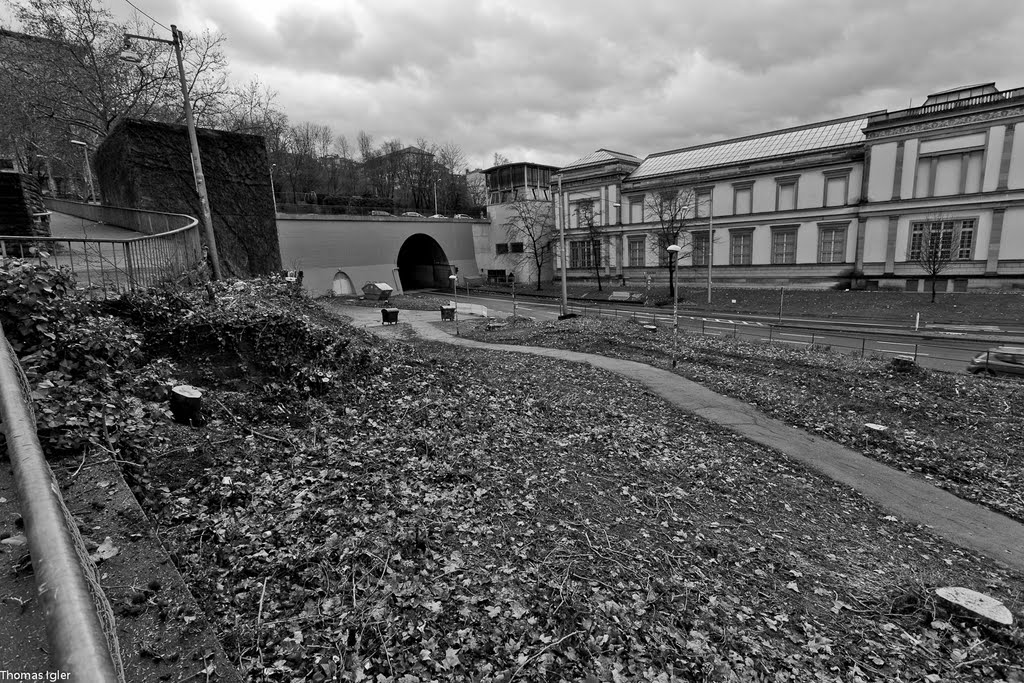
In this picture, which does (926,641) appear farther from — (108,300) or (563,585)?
(108,300)

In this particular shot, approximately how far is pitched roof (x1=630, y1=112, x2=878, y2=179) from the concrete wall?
27.7 m

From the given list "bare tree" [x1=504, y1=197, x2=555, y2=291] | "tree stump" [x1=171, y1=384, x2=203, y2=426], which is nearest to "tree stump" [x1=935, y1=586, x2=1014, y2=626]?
"tree stump" [x1=171, y1=384, x2=203, y2=426]

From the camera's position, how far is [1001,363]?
18.1 m

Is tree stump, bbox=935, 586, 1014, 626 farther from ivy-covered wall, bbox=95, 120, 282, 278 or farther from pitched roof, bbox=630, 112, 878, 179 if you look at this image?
pitched roof, bbox=630, 112, 878, 179

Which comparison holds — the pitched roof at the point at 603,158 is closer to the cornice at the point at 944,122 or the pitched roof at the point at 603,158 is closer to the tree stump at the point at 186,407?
the cornice at the point at 944,122

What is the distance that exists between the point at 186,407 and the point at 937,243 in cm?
4963

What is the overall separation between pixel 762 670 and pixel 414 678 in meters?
2.86

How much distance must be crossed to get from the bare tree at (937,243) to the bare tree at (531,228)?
3497cm

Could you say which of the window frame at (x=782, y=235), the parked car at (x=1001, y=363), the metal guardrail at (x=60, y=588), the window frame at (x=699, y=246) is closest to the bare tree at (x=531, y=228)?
the window frame at (x=699, y=246)

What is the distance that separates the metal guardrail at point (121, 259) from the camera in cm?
845

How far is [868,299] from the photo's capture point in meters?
38.0

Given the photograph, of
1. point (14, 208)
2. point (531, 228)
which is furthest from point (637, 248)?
point (14, 208)

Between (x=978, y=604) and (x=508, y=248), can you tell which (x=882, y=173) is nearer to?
(x=508, y=248)

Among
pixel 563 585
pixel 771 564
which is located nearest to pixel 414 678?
pixel 563 585
